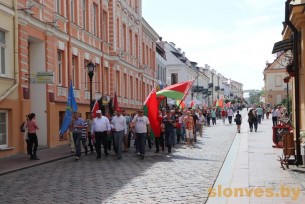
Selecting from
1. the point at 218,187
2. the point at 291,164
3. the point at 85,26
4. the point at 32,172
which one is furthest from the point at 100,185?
the point at 85,26

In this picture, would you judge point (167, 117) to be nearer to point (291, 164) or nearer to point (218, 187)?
point (291, 164)

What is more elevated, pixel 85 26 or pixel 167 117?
pixel 85 26

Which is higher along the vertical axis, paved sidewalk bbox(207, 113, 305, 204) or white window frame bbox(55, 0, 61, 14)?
white window frame bbox(55, 0, 61, 14)

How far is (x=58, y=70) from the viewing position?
23000mm

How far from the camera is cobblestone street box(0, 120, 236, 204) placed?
8.84 m

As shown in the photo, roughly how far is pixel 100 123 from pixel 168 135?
296 cm

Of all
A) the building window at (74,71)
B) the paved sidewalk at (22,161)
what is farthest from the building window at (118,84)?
the paved sidewalk at (22,161)

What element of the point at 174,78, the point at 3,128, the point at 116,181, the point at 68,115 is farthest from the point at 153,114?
the point at 174,78

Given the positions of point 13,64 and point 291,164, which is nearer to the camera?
point 291,164

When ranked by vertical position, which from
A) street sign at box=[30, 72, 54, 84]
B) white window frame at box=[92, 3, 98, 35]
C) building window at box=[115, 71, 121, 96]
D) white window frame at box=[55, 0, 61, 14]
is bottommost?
street sign at box=[30, 72, 54, 84]

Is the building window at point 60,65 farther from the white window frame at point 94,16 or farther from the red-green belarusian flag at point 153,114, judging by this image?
the red-green belarusian flag at point 153,114

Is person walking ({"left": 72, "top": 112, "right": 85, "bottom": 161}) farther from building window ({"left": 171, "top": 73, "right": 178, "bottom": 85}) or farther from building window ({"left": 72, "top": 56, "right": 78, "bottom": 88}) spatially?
building window ({"left": 171, "top": 73, "right": 178, "bottom": 85})

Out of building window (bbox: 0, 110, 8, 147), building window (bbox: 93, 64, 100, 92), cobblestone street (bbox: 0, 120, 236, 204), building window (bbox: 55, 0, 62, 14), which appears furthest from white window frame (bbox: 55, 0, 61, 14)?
cobblestone street (bbox: 0, 120, 236, 204)

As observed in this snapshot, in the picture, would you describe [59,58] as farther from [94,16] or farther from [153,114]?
[153,114]
